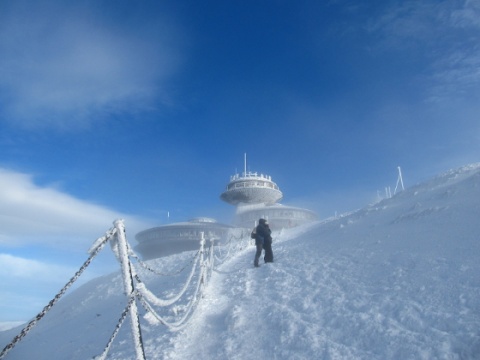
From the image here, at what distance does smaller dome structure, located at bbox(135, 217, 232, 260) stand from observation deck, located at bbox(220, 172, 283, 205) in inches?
240

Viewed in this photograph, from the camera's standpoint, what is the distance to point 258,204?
6488 centimetres


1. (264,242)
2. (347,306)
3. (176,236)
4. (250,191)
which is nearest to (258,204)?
(250,191)

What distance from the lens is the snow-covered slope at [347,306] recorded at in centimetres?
561

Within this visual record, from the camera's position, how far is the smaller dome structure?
58219mm

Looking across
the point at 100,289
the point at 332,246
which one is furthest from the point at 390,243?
the point at 100,289

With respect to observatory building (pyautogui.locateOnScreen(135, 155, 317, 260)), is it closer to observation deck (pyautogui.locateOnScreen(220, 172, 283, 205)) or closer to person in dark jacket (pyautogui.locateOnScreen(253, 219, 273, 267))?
observation deck (pyautogui.locateOnScreen(220, 172, 283, 205))

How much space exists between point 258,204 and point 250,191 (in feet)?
10.9

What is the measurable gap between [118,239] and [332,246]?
372 inches

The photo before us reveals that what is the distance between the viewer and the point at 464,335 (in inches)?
202

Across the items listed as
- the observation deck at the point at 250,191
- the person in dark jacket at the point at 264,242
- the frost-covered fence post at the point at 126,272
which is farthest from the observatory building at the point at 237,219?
the frost-covered fence post at the point at 126,272

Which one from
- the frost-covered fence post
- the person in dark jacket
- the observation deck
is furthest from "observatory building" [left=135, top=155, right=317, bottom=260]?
the frost-covered fence post

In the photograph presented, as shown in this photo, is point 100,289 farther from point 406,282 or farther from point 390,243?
point 406,282

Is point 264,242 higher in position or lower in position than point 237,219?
lower

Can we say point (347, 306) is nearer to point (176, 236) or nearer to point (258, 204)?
point (176, 236)
